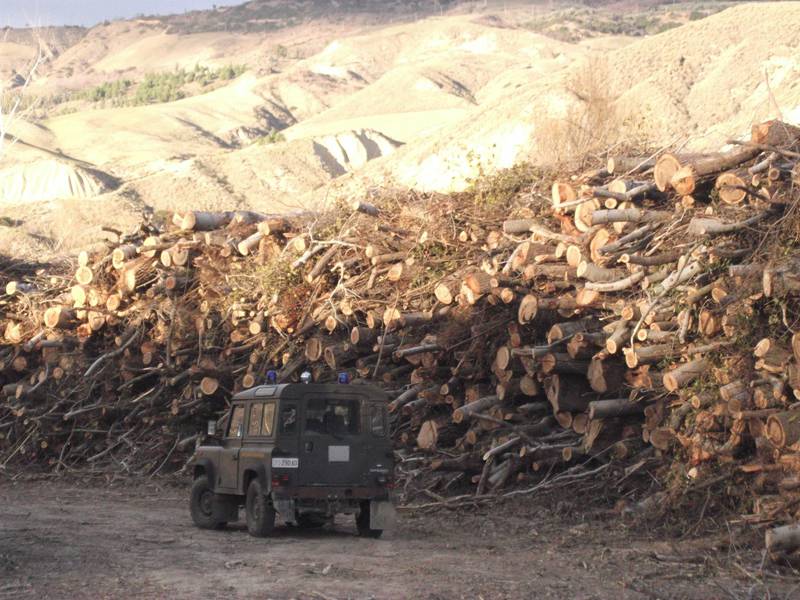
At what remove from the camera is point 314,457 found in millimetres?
11281

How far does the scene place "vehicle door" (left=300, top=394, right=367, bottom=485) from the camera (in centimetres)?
1127

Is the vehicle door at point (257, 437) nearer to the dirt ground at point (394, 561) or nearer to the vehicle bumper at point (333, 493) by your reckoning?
the vehicle bumper at point (333, 493)

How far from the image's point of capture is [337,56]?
533ft

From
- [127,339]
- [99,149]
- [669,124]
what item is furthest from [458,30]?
[127,339]

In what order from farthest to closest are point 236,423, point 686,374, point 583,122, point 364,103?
point 364,103 < point 583,122 < point 236,423 < point 686,374

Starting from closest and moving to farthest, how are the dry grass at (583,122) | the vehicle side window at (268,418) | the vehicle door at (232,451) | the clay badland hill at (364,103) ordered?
the vehicle side window at (268,418) < the vehicle door at (232,451) < the dry grass at (583,122) < the clay badland hill at (364,103)

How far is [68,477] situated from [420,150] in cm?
4922

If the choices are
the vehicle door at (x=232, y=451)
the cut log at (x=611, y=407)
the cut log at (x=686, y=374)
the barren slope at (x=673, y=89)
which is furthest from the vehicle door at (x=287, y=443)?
the barren slope at (x=673, y=89)

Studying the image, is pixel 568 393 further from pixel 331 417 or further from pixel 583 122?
pixel 583 122

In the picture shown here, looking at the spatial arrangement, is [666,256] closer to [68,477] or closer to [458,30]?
[68,477]

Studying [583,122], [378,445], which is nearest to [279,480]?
[378,445]

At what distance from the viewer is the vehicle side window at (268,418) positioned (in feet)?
37.5

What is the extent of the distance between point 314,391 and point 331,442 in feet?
1.78

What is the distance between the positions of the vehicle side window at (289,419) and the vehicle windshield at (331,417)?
0.41 feet
